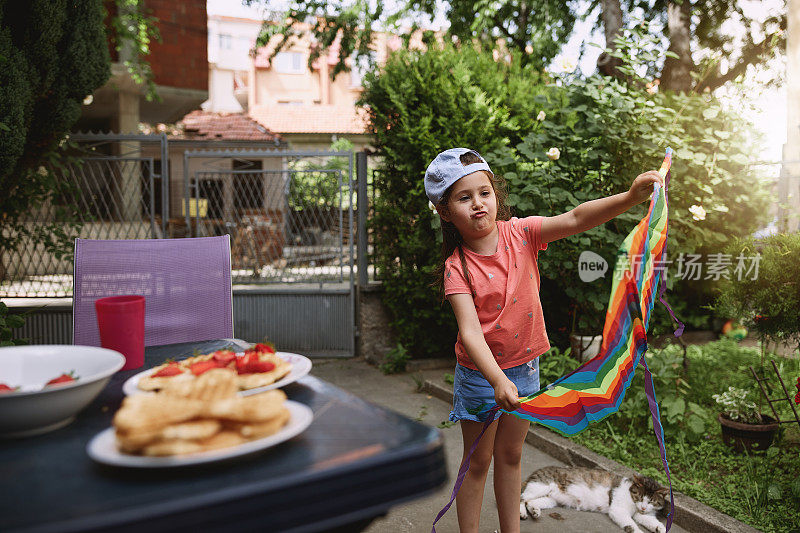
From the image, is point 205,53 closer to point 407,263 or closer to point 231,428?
point 407,263

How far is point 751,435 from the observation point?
2926mm

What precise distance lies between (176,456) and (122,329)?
813 mm

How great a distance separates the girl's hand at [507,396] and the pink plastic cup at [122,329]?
1.01 metres

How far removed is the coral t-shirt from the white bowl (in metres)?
1.10

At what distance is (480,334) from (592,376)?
0.37 meters

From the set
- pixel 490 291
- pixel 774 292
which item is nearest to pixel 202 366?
pixel 490 291

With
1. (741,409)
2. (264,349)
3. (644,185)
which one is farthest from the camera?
(741,409)

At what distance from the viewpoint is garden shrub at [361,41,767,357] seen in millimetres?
3961

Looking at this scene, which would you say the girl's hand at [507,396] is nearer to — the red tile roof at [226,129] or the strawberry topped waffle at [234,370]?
the strawberry topped waffle at [234,370]

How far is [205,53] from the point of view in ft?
32.3

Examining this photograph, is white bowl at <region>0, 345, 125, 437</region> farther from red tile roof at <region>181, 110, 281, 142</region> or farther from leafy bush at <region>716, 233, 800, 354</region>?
red tile roof at <region>181, 110, 281, 142</region>

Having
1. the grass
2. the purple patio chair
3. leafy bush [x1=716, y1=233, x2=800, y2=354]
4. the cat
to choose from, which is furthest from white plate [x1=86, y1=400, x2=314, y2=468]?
leafy bush [x1=716, y1=233, x2=800, y2=354]

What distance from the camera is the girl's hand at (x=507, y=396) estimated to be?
1.61 m

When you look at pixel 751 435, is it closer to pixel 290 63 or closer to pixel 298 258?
pixel 298 258
